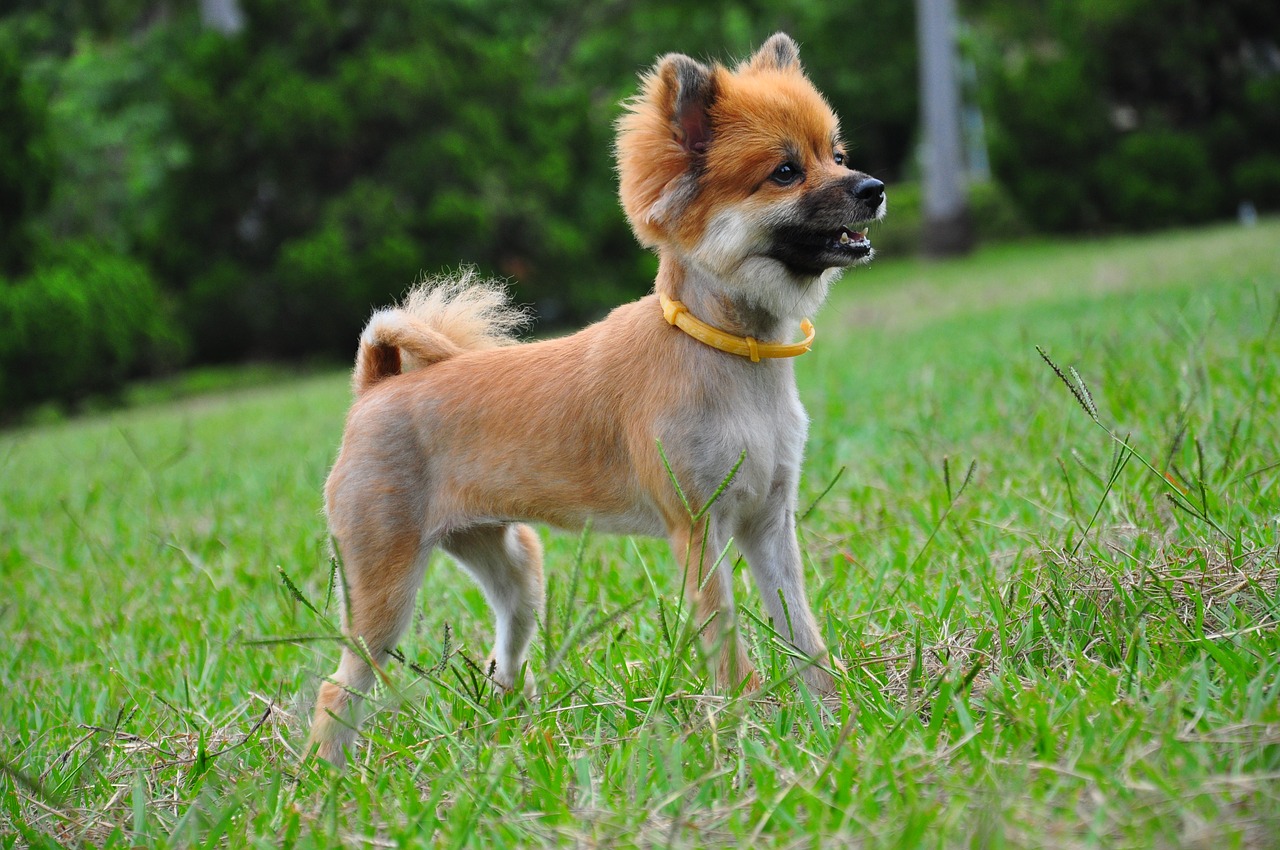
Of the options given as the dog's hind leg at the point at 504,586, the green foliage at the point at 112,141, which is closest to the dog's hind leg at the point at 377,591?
the dog's hind leg at the point at 504,586

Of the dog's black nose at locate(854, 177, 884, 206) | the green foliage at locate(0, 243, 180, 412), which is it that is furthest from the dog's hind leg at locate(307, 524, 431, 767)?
the green foliage at locate(0, 243, 180, 412)

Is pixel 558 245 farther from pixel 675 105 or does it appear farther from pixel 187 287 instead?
pixel 675 105

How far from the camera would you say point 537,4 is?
68.7 ft

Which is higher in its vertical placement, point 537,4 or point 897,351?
Answer: point 537,4

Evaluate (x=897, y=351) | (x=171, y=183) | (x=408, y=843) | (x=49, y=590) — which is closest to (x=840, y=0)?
(x=171, y=183)

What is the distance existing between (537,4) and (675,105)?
19.2 m

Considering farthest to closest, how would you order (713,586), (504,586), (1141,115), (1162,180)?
(1141,115), (1162,180), (504,586), (713,586)

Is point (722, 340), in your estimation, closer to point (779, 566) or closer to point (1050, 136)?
point (779, 566)

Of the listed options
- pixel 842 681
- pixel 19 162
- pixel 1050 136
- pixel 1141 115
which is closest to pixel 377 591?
pixel 842 681

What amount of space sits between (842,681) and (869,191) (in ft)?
4.21

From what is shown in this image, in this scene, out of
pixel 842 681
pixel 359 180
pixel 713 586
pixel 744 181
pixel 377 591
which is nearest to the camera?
pixel 842 681

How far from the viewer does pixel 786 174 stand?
3117 millimetres

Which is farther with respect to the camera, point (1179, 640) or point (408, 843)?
point (1179, 640)

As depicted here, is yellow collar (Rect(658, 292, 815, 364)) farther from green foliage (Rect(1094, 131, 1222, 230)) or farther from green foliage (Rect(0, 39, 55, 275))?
green foliage (Rect(1094, 131, 1222, 230))
